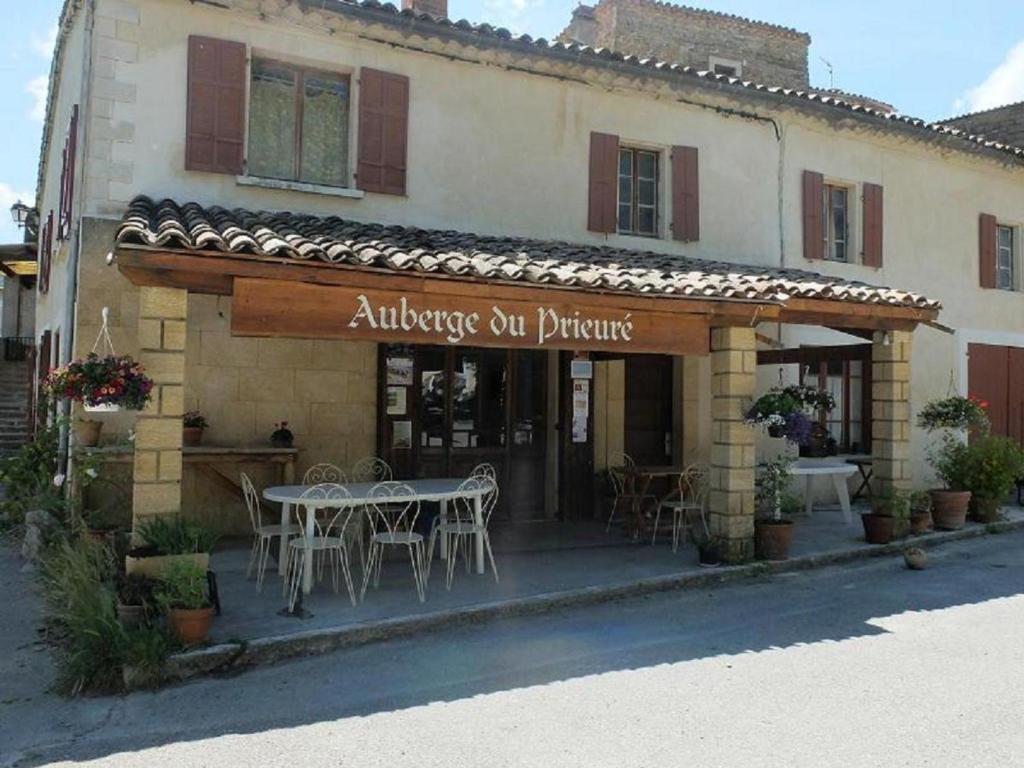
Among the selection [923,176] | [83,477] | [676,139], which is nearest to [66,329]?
[83,477]

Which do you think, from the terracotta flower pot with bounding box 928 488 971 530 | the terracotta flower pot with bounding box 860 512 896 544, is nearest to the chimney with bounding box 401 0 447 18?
the terracotta flower pot with bounding box 860 512 896 544

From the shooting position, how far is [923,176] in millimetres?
12445

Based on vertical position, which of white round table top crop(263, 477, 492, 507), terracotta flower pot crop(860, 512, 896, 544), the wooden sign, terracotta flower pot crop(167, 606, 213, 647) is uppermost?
the wooden sign

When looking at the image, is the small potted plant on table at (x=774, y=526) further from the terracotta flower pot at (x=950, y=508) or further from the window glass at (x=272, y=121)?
the window glass at (x=272, y=121)

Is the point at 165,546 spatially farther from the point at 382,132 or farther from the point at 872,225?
the point at 872,225

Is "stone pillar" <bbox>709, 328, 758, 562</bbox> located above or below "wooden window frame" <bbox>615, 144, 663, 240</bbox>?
below

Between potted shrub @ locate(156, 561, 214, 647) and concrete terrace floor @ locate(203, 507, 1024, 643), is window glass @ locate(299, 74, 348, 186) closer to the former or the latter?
concrete terrace floor @ locate(203, 507, 1024, 643)

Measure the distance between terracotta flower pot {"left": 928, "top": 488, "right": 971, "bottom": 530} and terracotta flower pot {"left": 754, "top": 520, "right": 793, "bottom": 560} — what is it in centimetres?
302

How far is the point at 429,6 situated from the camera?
10875 mm

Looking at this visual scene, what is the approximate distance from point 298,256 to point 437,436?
13.2 feet

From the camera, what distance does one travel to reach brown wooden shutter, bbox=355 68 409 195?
867 centimetres

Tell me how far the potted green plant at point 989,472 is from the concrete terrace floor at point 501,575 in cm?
161

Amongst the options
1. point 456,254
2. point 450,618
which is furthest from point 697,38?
point 450,618

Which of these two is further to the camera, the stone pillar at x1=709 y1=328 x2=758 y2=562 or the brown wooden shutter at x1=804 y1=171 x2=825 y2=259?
the brown wooden shutter at x1=804 y1=171 x2=825 y2=259
